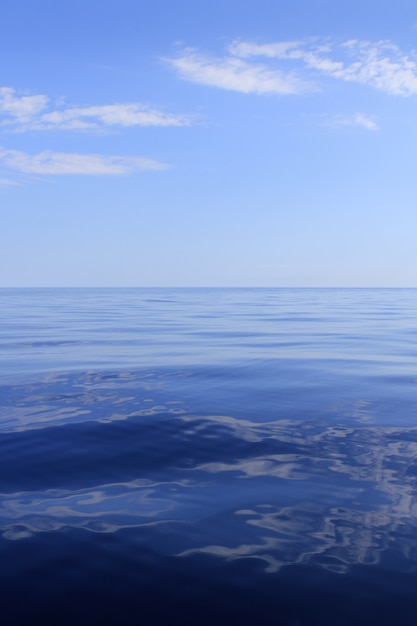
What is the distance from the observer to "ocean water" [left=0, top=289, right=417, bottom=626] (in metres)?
2.54

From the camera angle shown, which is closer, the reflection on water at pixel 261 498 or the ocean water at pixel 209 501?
the ocean water at pixel 209 501

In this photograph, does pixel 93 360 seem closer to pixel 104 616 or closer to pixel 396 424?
pixel 396 424

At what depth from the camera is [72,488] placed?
12.6 feet

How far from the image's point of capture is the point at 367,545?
3.02 m

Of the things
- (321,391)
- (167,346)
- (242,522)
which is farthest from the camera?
(167,346)

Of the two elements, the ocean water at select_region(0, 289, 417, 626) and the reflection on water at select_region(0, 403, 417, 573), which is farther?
the reflection on water at select_region(0, 403, 417, 573)

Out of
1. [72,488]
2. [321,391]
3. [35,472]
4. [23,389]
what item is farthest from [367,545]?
[23,389]

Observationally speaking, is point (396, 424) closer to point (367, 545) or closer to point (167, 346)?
point (367, 545)

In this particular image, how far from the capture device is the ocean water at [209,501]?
8.32ft

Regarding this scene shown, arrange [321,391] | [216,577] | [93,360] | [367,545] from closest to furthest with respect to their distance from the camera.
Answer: [216,577] → [367,545] → [321,391] → [93,360]

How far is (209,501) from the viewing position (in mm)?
3613

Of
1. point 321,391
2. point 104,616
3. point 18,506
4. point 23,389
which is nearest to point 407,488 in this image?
point 104,616

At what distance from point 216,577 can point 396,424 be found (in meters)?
3.48

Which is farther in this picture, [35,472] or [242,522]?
[35,472]
